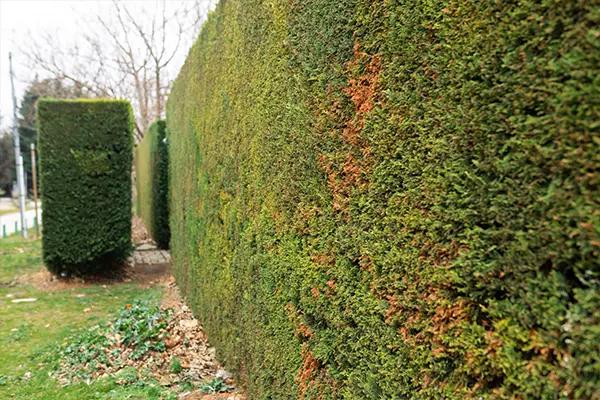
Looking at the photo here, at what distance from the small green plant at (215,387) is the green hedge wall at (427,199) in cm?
85

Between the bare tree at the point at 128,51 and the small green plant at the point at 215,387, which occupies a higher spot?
the bare tree at the point at 128,51

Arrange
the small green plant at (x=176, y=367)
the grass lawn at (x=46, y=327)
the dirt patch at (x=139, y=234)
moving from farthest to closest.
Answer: the dirt patch at (x=139, y=234)
the small green plant at (x=176, y=367)
the grass lawn at (x=46, y=327)

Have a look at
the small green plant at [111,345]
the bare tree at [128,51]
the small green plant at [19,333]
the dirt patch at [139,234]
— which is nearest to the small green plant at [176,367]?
the small green plant at [111,345]

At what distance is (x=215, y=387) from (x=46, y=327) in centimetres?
378

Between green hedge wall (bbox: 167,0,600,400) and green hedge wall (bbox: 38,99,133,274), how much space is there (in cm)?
677

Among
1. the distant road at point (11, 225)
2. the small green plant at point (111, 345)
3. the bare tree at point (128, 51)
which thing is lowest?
the distant road at point (11, 225)

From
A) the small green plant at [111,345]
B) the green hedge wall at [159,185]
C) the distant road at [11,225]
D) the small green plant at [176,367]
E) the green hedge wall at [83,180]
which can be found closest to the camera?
the small green plant at [176,367]

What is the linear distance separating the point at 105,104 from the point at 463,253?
8.88 meters

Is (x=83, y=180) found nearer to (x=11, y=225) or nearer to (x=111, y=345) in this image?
(x=111, y=345)

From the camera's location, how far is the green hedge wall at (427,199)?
0.97 metres

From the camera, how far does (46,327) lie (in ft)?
21.1

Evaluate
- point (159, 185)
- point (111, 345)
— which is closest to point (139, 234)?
point (159, 185)

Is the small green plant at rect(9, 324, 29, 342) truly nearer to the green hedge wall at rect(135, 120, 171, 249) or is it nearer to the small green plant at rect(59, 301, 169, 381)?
the small green plant at rect(59, 301, 169, 381)

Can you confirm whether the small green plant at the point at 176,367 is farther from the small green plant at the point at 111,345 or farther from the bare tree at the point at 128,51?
the bare tree at the point at 128,51
